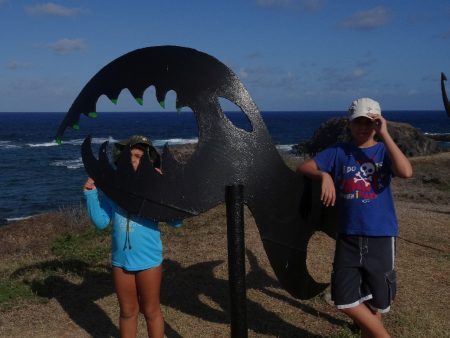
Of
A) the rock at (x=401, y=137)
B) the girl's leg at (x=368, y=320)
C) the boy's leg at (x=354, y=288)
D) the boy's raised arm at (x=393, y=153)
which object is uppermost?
the boy's raised arm at (x=393, y=153)

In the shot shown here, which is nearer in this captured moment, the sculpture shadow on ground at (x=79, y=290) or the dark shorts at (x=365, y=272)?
the dark shorts at (x=365, y=272)

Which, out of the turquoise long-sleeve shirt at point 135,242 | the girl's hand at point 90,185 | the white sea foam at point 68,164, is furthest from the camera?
the white sea foam at point 68,164

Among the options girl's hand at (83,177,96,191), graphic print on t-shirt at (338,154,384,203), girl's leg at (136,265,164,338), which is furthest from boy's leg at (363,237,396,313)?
girl's hand at (83,177,96,191)

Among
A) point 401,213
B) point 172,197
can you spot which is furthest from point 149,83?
point 401,213

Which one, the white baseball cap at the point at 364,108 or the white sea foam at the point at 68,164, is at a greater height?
the white baseball cap at the point at 364,108

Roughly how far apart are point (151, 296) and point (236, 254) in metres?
0.68

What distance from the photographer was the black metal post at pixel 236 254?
3332 millimetres

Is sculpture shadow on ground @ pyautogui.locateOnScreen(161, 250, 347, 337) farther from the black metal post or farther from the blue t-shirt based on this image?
the blue t-shirt

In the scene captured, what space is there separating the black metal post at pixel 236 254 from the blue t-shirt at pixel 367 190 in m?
0.63

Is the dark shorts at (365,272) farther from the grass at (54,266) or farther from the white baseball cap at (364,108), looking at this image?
the grass at (54,266)

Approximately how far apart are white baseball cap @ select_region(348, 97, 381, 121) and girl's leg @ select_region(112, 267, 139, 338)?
1.74m

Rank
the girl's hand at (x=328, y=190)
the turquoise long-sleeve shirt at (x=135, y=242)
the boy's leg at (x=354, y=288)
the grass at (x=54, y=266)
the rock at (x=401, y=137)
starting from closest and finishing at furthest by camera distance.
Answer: the girl's hand at (x=328, y=190) < the boy's leg at (x=354, y=288) < the turquoise long-sleeve shirt at (x=135, y=242) < the grass at (x=54, y=266) < the rock at (x=401, y=137)

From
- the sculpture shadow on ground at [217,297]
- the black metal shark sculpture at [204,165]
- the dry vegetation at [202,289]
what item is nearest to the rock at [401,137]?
the dry vegetation at [202,289]

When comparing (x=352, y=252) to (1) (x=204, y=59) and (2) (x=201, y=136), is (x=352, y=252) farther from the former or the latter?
(1) (x=204, y=59)
